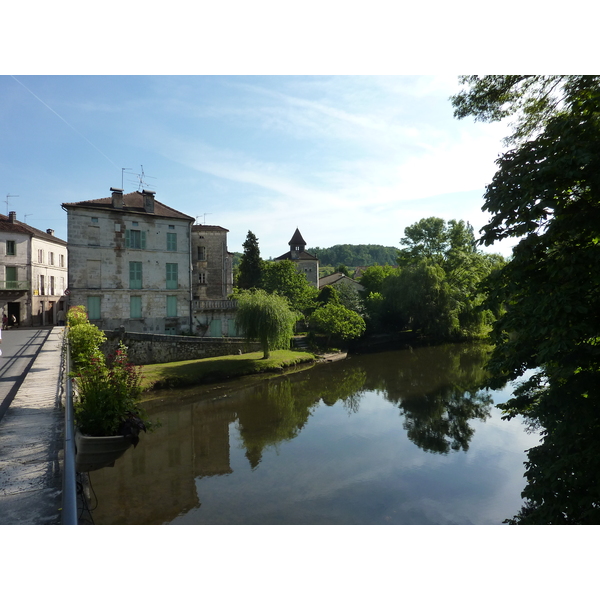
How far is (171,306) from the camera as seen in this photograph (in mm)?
22422

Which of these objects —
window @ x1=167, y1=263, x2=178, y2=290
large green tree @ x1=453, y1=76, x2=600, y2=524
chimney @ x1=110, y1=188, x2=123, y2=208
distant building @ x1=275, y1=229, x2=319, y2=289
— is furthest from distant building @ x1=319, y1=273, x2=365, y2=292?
large green tree @ x1=453, y1=76, x2=600, y2=524

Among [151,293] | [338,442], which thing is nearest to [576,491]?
[338,442]

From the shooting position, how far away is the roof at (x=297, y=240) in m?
51.6

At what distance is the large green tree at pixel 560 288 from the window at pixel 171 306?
63.0 ft

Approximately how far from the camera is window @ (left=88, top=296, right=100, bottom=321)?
67.1 feet

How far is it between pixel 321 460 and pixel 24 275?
21679mm

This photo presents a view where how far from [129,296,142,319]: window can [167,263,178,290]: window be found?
1685mm

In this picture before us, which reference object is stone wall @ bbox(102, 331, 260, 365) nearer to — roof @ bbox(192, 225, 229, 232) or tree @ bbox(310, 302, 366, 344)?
tree @ bbox(310, 302, 366, 344)

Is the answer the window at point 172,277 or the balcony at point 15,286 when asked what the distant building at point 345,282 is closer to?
the window at point 172,277

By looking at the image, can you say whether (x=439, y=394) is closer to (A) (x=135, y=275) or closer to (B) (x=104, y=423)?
(B) (x=104, y=423)

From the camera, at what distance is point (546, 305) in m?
4.73

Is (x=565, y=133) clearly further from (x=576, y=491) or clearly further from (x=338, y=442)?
(x=338, y=442)

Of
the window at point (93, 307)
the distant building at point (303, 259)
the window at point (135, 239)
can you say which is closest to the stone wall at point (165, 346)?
the window at point (93, 307)

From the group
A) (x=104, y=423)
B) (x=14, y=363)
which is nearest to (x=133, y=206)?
(x=14, y=363)
